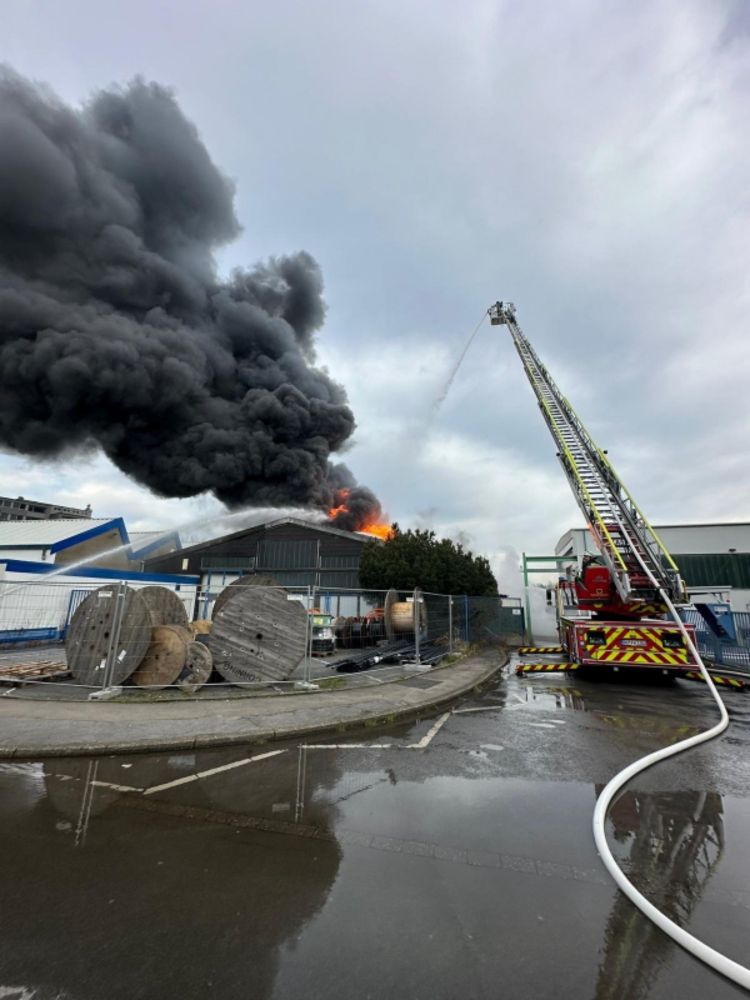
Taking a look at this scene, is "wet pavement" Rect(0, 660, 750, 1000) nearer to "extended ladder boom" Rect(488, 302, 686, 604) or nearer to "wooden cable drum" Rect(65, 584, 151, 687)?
"wooden cable drum" Rect(65, 584, 151, 687)

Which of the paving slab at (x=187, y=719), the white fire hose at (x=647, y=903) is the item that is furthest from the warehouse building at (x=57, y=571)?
the white fire hose at (x=647, y=903)

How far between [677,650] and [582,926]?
10.1 m

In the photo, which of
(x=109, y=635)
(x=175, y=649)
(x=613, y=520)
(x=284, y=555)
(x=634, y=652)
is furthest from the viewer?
(x=284, y=555)

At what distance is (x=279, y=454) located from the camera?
2744 cm

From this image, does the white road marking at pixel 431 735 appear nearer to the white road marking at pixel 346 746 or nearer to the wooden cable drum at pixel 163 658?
the white road marking at pixel 346 746

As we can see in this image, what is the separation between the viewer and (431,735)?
643 centimetres

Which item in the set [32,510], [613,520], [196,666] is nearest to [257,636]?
[196,666]

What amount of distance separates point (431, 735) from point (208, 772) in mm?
3041

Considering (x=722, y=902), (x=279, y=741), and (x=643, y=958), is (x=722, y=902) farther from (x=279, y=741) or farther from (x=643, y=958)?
(x=279, y=741)

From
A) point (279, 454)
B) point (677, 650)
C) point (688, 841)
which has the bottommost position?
point (688, 841)

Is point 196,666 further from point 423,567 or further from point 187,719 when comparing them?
point 423,567

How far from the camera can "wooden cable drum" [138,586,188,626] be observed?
933 cm

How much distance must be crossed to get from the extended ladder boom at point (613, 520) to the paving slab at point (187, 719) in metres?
5.49

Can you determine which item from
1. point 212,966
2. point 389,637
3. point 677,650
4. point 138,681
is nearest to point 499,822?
point 212,966
